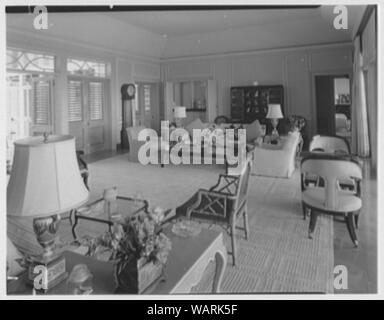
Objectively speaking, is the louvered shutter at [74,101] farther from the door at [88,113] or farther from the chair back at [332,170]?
the chair back at [332,170]

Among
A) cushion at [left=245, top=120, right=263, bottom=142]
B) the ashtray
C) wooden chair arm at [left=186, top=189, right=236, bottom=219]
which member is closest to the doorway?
cushion at [left=245, top=120, right=263, bottom=142]

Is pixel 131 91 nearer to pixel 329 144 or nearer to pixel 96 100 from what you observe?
pixel 96 100

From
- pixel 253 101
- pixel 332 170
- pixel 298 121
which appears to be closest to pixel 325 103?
pixel 298 121

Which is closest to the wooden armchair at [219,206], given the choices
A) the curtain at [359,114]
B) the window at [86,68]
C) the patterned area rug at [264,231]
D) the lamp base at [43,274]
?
the patterned area rug at [264,231]

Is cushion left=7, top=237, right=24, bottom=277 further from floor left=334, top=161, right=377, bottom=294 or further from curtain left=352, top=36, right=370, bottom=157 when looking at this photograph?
curtain left=352, top=36, right=370, bottom=157

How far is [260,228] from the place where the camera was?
10.3ft

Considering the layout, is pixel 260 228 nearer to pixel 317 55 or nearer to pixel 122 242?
pixel 122 242

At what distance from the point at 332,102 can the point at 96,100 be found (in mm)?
6571

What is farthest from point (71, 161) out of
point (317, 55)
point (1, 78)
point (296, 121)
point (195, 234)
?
point (317, 55)

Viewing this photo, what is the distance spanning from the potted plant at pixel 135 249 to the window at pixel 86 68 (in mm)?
6863

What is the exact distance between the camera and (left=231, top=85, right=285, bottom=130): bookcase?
28.5 feet

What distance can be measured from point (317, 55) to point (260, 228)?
6.64 meters

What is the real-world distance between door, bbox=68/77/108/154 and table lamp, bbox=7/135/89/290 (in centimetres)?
664

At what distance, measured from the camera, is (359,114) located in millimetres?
6410
